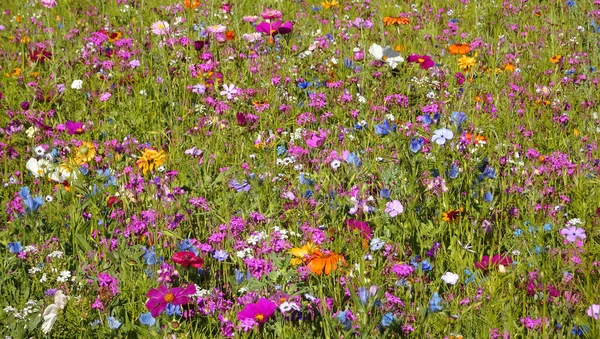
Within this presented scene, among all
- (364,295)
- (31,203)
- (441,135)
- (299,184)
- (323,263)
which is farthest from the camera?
(299,184)

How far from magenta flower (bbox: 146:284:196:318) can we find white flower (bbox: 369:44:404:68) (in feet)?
7.60

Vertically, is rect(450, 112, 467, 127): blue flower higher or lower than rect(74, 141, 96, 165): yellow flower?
higher

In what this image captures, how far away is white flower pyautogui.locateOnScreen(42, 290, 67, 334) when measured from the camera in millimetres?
2297

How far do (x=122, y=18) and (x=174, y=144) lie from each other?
2450 millimetres

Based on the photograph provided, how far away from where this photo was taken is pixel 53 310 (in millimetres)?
2338

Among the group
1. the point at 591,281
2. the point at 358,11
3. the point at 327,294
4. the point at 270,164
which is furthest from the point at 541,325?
the point at 358,11

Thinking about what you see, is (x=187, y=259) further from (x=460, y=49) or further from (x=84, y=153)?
(x=460, y=49)

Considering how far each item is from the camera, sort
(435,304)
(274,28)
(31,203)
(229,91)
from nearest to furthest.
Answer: (435,304), (31,203), (229,91), (274,28)

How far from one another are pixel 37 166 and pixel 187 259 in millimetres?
1265

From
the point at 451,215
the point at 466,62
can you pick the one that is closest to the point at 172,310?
the point at 451,215

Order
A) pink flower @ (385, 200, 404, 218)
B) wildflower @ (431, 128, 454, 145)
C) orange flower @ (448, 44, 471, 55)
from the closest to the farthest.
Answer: pink flower @ (385, 200, 404, 218)
wildflower @ (431, 128, 454, 145)
orange flower @ (448, 44, 471, 55)

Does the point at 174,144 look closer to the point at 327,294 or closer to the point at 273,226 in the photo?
the point at 273,226

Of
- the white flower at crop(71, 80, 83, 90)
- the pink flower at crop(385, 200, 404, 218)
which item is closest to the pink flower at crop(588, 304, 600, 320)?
the pink flower at crop(385, 200, 404, 218)

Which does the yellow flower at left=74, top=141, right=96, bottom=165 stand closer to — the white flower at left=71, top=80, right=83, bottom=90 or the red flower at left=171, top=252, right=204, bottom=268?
the white flower at left=71, top=80, right=83, bottom=90
